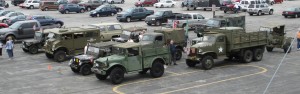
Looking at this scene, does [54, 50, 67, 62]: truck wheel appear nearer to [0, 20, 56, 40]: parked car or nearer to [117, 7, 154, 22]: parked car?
[0, 20, 56, 40]: parked car

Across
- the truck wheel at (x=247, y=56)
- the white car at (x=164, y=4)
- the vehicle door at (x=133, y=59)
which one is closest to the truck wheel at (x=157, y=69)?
the vehicle door at (x=133, y=59)

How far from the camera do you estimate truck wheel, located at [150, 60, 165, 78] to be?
67.5ft

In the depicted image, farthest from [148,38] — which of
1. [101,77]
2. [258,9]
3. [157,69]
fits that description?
[258,9]

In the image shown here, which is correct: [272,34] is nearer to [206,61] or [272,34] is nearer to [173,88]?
[206,61]

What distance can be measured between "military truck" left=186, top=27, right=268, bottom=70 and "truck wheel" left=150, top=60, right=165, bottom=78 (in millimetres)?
2341

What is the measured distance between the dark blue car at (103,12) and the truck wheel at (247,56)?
31.4 m

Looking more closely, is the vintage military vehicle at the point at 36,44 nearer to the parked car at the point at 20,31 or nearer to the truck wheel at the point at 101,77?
the parked car at the point at 20,31

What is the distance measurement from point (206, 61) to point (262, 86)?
13.6 ft

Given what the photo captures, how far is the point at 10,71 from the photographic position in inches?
909

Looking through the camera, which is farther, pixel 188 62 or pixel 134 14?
pixel 134 14

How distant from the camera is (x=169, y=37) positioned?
998 inches

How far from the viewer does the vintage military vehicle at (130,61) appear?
63.1 feet

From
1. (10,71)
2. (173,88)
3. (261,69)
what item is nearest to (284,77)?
(261,69)

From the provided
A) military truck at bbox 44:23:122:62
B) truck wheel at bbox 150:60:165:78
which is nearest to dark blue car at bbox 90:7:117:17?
military truck at bbox 44:23:122:62
